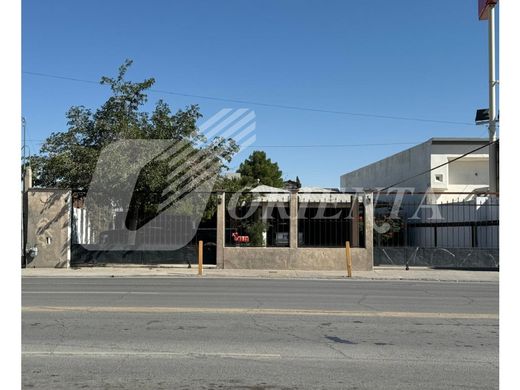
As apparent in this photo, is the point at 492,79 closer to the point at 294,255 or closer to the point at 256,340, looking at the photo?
the point at 294,255

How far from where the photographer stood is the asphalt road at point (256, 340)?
19.3ft

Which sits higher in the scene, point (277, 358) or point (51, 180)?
point (51, 180)

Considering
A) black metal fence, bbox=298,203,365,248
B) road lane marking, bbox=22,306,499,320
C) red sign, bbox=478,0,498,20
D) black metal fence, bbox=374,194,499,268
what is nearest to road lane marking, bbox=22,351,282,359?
road lane marking, bbox=22,306,499,320

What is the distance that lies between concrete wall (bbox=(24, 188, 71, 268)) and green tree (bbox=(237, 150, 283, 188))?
108ft

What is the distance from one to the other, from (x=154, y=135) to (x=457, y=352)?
17941 mm

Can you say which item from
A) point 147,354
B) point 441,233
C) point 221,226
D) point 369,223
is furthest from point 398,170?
point 147,354

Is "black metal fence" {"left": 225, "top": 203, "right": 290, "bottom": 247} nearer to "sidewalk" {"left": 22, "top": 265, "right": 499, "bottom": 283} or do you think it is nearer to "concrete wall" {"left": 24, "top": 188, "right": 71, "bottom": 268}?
"sidewalk" {"left": 22, "top": 265, "right": 499, "bottom": 283}

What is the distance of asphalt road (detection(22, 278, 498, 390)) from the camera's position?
5883mm

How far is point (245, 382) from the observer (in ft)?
18.7

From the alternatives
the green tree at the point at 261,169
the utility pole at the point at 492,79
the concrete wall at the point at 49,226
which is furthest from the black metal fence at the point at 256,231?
the green tree at the point at 261,169

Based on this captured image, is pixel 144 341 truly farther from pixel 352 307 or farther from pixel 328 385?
pixel 352 307
